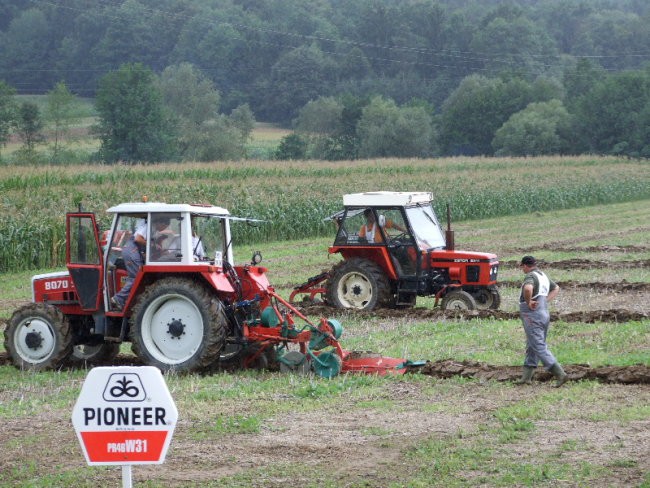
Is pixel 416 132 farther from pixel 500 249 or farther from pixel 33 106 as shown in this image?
pixel 500 249

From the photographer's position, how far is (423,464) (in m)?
8.50

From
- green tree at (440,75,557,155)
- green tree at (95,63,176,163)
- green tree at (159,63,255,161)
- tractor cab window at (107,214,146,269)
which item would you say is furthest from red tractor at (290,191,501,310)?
green tree at (440,75,557,155)

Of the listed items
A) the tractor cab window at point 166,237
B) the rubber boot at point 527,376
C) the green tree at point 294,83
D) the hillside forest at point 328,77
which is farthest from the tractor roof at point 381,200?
the green tree at point 294,83

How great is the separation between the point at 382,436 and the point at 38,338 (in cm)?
519

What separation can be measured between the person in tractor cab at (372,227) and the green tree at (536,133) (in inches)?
2297

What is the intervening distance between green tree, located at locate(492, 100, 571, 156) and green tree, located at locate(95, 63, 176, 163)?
24.1 metres

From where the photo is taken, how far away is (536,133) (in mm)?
75938

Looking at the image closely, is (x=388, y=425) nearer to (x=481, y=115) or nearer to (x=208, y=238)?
(x=208, y=238)

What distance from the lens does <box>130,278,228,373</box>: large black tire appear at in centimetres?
1195

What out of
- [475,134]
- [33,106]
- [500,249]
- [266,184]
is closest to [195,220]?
[500,249]

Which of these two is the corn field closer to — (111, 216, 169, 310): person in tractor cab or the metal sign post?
(111, 216, 169, 310): person in tractor cab

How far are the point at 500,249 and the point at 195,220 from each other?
16321 millimetres

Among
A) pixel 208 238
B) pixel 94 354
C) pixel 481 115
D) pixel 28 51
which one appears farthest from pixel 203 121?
pixel 208 238

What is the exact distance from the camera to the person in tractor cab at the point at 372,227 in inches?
661
